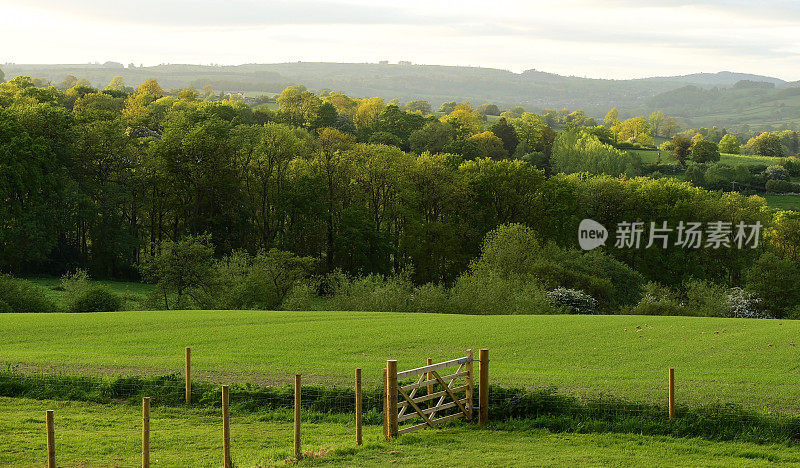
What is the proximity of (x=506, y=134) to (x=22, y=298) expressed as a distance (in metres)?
123

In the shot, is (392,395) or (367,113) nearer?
(392,395)

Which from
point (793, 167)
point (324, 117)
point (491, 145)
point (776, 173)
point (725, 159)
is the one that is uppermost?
point (324, 117)

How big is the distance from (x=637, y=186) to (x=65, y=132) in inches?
2590

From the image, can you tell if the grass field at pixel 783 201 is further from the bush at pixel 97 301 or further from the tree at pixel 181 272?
the bush at pixel 97 301

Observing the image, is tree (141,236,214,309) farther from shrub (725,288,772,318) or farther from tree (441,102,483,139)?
tree (441,102,483,139)

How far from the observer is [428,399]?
21.8 m

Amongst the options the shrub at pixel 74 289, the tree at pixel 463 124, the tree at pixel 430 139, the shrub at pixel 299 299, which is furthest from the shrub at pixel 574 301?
the tree at pixel 463 124

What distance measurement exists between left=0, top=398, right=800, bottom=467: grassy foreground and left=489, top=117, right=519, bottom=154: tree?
14510 cm

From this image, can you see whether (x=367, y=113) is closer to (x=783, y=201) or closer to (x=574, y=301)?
(x=783, y=201)

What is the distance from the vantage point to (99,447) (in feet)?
67.1

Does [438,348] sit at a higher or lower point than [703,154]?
lower

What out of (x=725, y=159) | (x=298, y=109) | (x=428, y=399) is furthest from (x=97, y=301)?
(x=725, y=159)

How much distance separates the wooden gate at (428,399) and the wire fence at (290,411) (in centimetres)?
53

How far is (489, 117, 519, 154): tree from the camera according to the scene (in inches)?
6486
